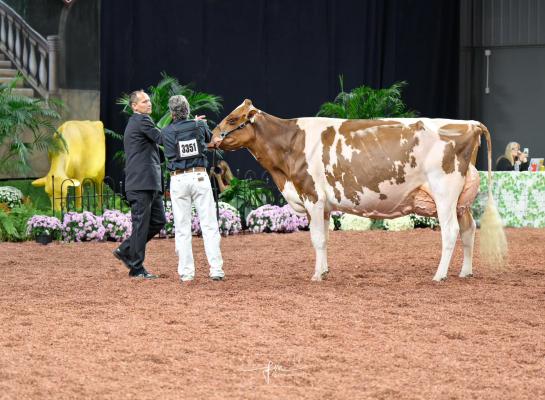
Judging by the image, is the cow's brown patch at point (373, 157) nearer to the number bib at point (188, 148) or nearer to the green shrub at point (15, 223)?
the number bib at point (188, 148)

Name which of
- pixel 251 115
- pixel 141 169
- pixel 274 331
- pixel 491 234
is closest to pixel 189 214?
pixel 141 169

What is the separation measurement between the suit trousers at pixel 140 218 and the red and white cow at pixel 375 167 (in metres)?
0.83

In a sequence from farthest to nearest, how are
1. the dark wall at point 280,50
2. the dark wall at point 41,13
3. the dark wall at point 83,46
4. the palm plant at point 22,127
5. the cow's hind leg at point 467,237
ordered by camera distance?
1. the dark wall at point 280,50
2. the dark wall at point 83,46
3. the dark wall at point 41,13
4. the palm plant at point 22,127
5. the cow's hind leg at point 467,237

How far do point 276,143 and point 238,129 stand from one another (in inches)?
14.8

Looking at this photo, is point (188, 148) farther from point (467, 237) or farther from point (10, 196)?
point (10, 196)

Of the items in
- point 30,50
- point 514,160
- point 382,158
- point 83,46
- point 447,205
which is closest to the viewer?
point 447,205

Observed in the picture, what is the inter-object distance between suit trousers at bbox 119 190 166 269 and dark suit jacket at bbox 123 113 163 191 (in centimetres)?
9

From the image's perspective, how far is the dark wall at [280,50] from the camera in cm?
1691

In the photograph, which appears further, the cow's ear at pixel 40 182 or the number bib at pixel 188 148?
the cow's ear at pixel 40 182

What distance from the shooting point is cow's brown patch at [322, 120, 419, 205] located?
9055mm

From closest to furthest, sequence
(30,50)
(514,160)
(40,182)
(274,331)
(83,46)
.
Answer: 1. (274,331)
2. (40,182)
3. (30,50)
4. (83,46)
5. (514,160)

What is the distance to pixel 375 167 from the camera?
909cm

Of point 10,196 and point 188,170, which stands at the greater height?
point 188,170

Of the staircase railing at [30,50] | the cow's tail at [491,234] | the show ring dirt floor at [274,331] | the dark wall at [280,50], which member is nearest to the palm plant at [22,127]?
the staircase railing at [30,50]
